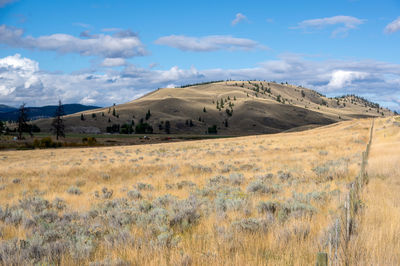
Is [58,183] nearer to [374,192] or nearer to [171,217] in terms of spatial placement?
[171,217]

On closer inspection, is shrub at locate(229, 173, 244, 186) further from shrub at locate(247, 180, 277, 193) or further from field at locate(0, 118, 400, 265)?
shrub at locate(247, 180, 277, 193)

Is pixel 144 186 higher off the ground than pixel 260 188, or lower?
lower

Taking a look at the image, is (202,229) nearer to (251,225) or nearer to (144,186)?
(251,225)

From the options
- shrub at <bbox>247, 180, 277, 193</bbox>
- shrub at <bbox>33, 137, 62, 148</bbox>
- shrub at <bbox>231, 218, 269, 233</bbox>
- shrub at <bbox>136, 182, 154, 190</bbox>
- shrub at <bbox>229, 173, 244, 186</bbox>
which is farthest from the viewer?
shrub at <bbox>33, 137, 62, 148</bbox>

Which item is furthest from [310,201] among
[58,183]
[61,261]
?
[58,183]

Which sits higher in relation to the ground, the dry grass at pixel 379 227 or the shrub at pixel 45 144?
the dry grass at pixel 379 227

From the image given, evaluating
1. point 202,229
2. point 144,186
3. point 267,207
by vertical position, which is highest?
point 267,207

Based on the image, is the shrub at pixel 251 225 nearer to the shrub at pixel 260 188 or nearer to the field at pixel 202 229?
the field at pixel 202 229

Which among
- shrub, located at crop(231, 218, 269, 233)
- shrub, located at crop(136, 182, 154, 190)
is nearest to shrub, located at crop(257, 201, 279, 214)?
shrub, located at crop(231, 218, 269, 233)

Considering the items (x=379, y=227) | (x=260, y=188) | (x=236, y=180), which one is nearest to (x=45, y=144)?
(x=236, y=180)

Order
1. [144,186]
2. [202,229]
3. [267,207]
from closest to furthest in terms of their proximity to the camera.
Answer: [202,229], [267,207], [144,186]

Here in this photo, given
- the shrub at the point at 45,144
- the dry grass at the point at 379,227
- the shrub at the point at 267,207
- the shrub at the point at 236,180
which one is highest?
the dry grass at the point at 379,227

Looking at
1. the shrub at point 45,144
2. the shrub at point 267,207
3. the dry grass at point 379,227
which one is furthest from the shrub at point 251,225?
the shrub at point 45,144

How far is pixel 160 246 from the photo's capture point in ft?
18.1
